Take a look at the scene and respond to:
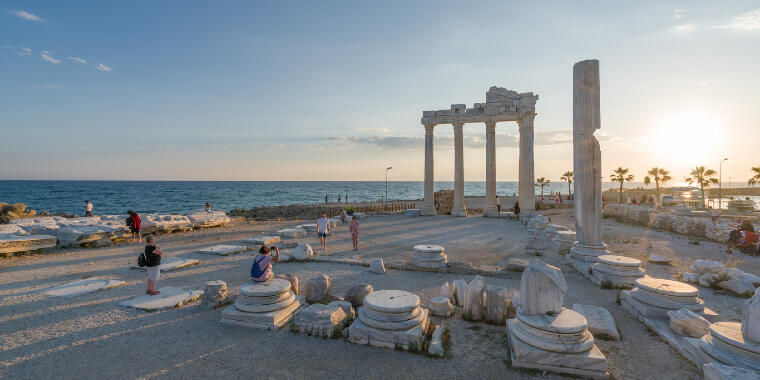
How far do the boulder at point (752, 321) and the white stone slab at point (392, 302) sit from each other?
4.81 metres

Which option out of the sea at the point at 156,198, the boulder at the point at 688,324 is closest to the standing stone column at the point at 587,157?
the boulder at the point at 688,324

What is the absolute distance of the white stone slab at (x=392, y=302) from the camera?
590 cm

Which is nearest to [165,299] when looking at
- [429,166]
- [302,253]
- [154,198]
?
[302,253]

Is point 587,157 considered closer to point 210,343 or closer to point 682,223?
point 210,343

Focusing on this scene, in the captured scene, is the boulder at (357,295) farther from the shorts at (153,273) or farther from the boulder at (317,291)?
the shorts at (153,273)

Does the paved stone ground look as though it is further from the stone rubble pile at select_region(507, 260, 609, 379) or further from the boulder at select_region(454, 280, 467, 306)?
the boulder at select_region(454, 280, 467, 306)

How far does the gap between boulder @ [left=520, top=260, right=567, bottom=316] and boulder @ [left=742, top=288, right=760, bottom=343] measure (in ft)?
7.65

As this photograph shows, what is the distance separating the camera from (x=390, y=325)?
19.1ft

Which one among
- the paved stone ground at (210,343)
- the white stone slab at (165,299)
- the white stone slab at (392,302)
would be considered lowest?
the paved stone ground at (210,343)

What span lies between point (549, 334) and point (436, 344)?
179 cm

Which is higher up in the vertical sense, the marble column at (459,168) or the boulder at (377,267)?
the marble column at (459,168)

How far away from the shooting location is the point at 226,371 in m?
5.07

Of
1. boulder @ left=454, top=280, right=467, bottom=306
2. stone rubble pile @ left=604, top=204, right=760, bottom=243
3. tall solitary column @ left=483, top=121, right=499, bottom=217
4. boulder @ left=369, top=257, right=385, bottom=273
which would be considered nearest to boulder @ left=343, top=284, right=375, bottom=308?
boulder @ left=454, top=280, right=467, bottom=306

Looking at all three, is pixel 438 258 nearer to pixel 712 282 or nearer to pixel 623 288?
pixel 623 288
